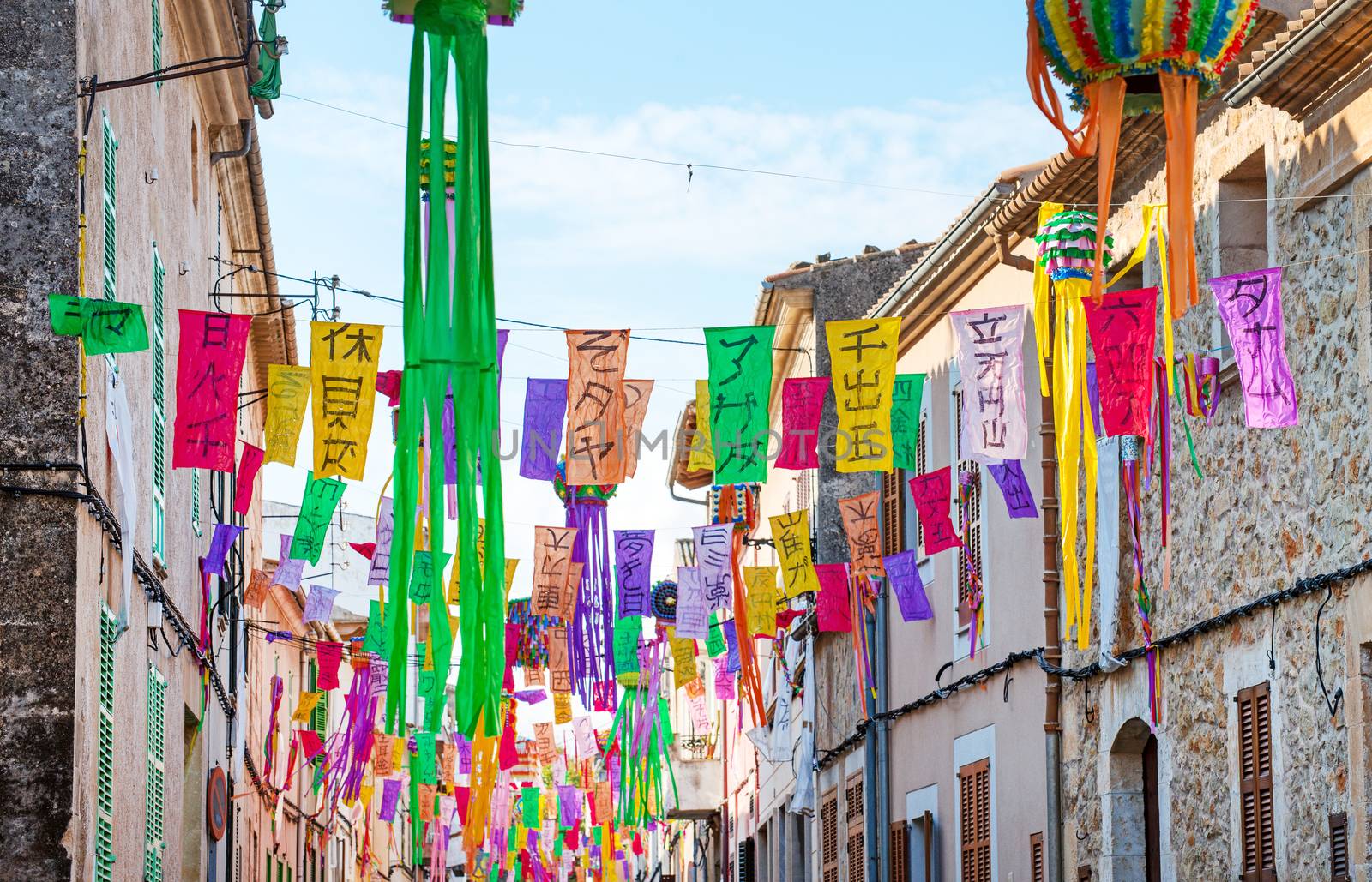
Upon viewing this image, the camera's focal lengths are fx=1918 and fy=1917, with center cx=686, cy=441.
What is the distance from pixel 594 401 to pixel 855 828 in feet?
32.0

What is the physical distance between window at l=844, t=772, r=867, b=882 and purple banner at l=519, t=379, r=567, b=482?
342 inches

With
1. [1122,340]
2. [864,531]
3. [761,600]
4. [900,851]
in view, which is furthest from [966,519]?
[1122,340]

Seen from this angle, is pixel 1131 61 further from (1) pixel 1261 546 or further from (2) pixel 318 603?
(2) pixel 318 603

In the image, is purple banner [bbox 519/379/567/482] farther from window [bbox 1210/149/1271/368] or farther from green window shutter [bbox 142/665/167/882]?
window [bbox 1210/149/1271/368]

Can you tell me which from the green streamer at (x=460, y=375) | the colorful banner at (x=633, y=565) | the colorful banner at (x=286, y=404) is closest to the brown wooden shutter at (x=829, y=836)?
the colorful banner at (x=633, y=565)

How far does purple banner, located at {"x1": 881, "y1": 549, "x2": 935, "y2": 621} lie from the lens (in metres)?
19.2

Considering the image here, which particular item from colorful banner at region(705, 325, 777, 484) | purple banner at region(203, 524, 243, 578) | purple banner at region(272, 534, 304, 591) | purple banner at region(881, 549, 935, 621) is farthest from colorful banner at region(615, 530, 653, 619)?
colorful banner at region(705, 325, 777, 484)

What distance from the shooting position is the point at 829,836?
2495 centimetres

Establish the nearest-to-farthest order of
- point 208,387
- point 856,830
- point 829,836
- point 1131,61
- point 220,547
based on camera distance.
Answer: point 1131,61
point 208,387
point 220,547
point 856,830
point 829,836

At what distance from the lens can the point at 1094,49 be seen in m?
8.24

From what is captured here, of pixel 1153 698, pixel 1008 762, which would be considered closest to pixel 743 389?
pixel 1153 698

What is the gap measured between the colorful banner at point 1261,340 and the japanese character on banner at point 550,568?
959cm

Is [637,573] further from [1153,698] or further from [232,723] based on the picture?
[1153,698]

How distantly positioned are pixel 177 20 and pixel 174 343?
105 inches
